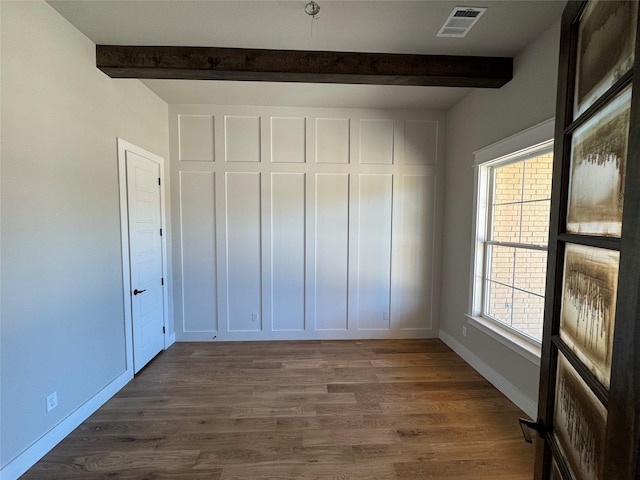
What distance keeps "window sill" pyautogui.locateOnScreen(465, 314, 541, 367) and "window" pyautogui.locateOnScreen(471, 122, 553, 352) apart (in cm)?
2

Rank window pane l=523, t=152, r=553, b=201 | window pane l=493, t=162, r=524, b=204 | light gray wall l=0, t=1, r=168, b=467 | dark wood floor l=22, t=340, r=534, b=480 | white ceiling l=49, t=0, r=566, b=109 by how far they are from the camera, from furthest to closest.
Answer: window pane l=493, t=162, r=524, b=204, window pane l=523, t=152, r=553, b=201, white ceiling l=49, t=0, r=566, b=109, dark wood floor l=22, t=340, r=534, b=480, light gray wall l=0, t=1, r=168, b=467

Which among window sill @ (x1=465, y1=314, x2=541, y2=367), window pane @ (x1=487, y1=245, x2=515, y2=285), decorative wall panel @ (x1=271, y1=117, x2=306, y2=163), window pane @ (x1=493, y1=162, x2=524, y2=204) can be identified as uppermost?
decorative wall panel @ (x1=271, y1=117, x2=306, y2=163)

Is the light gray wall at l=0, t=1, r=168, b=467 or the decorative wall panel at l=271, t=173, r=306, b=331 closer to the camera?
the light gray wall at l=0, t=1, r=168, b=467

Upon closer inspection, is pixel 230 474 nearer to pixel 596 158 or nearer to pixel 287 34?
pixel 596 158

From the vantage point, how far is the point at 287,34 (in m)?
2.11

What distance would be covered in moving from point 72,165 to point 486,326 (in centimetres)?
370

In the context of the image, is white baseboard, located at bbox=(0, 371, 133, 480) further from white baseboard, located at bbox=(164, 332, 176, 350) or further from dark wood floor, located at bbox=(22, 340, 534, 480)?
white baseboard, located at bbox=(164, 332, 176, 350)

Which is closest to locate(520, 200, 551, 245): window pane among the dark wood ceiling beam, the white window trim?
the white window trim

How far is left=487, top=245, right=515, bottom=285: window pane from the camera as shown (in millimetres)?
2562

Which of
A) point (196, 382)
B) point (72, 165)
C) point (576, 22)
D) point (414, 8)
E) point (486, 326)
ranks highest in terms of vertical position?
point (414, 8)

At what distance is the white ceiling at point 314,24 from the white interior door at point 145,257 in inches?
41.3

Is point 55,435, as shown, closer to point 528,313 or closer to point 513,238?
point 528,313

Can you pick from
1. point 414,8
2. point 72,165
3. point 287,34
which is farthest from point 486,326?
point 72,165

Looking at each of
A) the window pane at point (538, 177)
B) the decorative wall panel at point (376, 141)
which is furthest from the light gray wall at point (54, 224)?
the window pane at point (538, 177)
